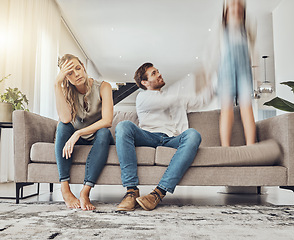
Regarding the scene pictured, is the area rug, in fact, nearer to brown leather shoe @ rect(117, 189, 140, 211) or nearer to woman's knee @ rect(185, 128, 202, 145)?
brown leather shoe @ rect(117, 189, 140, 211)

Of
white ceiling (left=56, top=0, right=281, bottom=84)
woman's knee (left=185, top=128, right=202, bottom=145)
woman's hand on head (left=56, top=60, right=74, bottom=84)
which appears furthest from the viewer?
white ceiling (left=56, top=0, right=281, bottom=84)

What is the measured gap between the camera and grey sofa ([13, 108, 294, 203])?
1803 millimetres

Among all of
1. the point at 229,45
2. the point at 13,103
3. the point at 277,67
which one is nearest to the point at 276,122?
the point at 229,45

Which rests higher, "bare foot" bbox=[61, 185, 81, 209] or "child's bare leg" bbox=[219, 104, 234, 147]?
"child's bare leg" bbox=[219, 104, 234, 147]

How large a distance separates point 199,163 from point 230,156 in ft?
0.65

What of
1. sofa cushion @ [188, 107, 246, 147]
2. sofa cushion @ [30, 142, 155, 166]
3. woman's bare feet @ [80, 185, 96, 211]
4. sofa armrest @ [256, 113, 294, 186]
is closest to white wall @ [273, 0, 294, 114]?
sofa cushion @ [188, 107, 246, 147]

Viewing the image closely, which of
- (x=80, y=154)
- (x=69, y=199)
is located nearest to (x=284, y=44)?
(x=80, y=154)

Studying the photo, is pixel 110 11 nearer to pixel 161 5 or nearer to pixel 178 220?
pixel 161 5

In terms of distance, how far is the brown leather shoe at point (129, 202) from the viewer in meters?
1.52

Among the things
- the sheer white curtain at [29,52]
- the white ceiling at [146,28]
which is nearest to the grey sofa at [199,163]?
the sheer white curtain at [29,52]

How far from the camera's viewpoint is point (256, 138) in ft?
7.46

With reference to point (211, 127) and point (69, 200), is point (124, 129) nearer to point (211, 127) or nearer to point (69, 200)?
point (69, 200)

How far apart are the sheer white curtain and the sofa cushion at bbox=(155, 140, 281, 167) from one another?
2.31m

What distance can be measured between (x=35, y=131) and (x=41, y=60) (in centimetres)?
267
